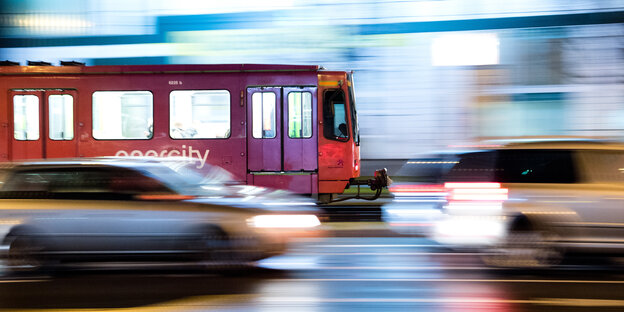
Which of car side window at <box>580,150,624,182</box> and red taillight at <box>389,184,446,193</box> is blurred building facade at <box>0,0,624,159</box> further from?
car side window at <box>580,150,624,182</box>

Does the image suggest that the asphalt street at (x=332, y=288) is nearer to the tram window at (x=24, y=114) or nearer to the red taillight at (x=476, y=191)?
the red taillight at (x=476, y=191)

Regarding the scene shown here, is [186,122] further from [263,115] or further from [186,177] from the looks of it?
[186,177]

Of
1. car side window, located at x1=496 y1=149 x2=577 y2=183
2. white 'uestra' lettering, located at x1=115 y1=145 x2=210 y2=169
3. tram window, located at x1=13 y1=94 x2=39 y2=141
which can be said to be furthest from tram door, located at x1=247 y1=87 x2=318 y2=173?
car side window, located at x1=496 y1=149 x2=577 y2=183

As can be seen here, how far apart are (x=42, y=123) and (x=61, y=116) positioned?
0.41 m

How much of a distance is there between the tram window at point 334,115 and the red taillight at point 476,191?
6.23 metres

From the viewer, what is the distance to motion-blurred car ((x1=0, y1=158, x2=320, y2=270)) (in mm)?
6902

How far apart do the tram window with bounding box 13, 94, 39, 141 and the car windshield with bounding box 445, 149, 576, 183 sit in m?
9.45

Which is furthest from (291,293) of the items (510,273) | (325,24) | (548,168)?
(325,24)

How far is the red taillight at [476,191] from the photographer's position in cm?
734

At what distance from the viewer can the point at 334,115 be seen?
1362 cm

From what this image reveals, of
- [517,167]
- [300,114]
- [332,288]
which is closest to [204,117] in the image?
[300,114]

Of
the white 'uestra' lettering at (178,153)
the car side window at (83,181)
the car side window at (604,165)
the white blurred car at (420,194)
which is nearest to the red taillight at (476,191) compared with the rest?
the white blurred car at (420,194)

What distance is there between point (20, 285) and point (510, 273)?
503cm

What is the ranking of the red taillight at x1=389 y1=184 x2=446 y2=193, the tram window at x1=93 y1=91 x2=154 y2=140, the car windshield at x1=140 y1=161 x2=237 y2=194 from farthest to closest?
the tram window at x1=93 y1=91 x2=154 y2=140, the red taillight at x1=389 y1=184 x2=446 y2=193, the car windshield at x1=140 y1=161 x2=237 y2=194
